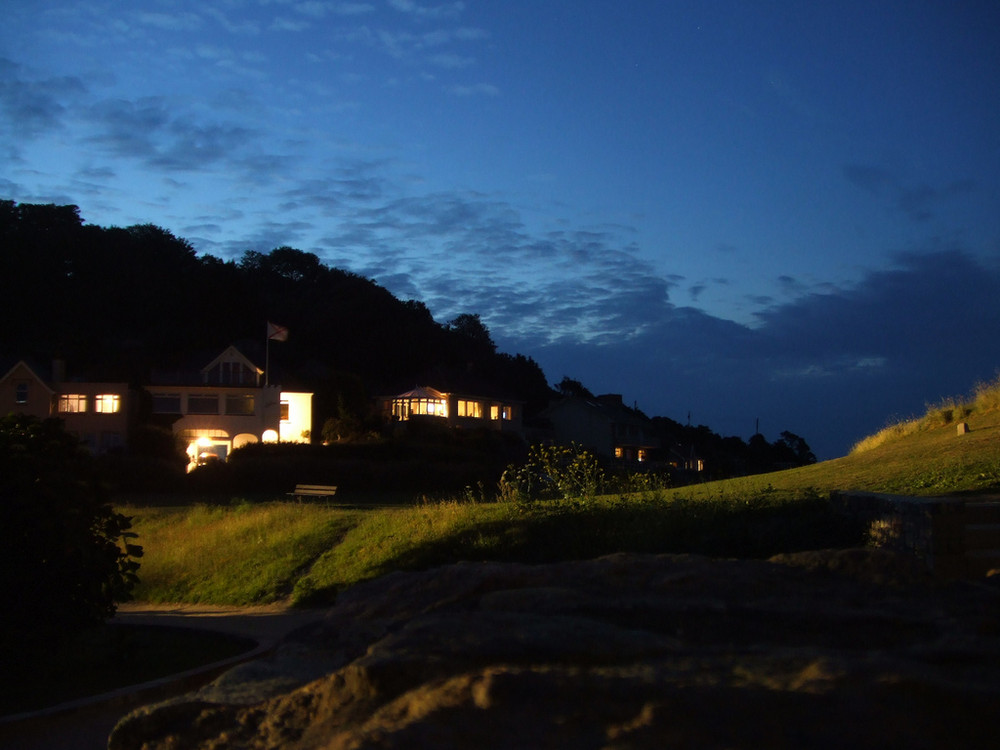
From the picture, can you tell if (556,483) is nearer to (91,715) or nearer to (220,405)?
(91,715)

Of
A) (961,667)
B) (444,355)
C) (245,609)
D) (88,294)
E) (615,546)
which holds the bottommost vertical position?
(245,609)

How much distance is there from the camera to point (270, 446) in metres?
38.6

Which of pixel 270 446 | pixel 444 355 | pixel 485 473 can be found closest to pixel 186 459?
pixel 270 446

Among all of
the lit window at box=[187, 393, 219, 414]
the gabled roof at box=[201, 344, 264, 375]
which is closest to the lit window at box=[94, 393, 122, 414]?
the lit window at box=[187, 393, 219, 414]

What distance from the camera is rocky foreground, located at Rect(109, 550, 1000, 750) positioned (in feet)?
7.46

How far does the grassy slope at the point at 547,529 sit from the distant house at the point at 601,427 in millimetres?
43578

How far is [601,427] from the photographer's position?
62.5 m

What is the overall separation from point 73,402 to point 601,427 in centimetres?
3500

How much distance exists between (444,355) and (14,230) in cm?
3608

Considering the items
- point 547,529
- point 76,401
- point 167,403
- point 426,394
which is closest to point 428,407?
point 426,394

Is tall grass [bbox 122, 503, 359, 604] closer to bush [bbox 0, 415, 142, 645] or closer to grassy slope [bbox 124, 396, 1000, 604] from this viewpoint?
grassy slope [bbox 124, 396, 1000, 604]

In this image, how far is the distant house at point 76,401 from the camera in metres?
46.5

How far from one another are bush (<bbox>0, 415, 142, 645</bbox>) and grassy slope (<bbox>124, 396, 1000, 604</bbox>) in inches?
209

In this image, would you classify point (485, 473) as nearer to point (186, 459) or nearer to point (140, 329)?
point (186, 459)
